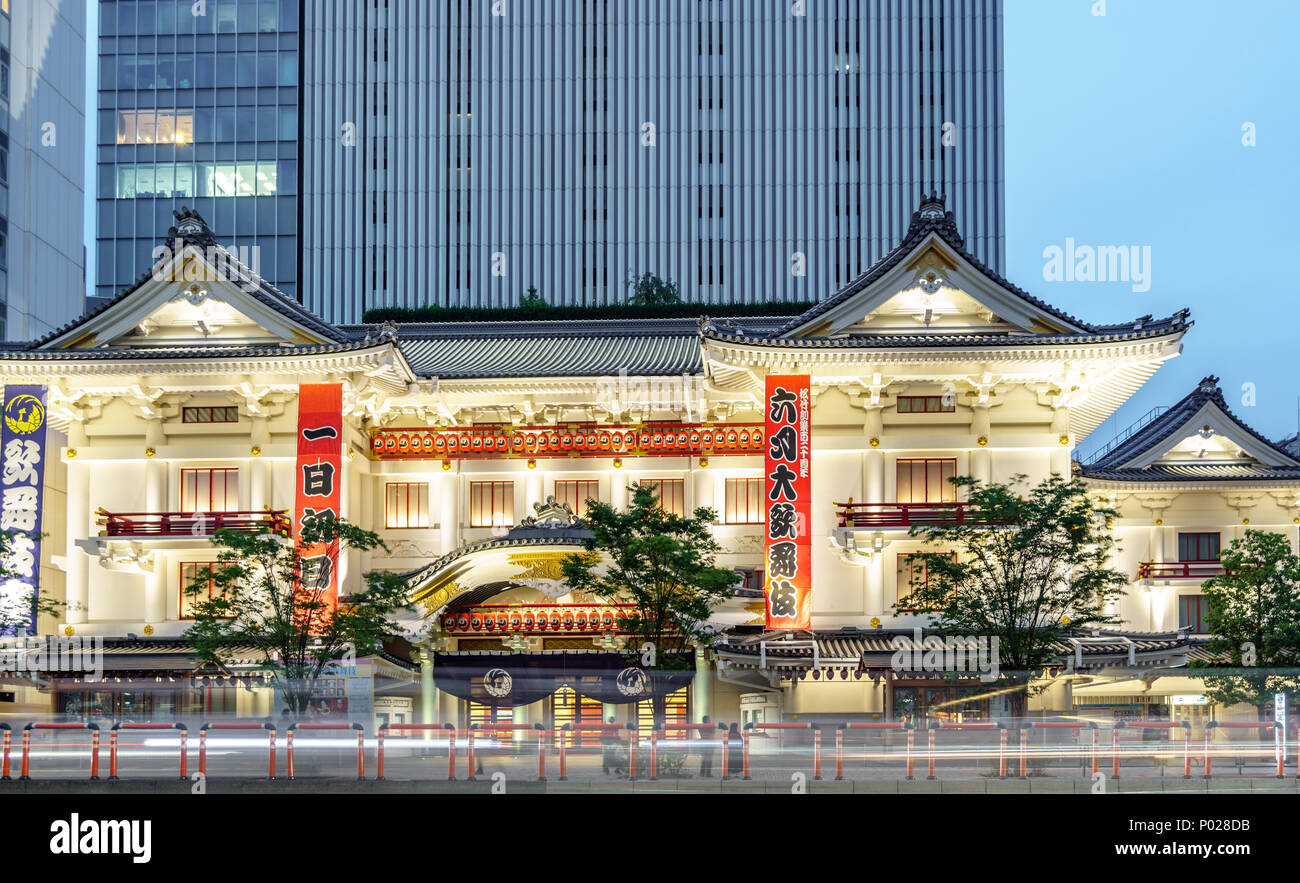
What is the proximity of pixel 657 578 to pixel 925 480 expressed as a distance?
8990 millimetres

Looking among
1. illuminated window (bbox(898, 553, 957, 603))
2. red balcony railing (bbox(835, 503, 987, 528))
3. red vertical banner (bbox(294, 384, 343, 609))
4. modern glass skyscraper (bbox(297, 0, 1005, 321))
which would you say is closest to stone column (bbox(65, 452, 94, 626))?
red vertical banner (bbox(294, 384, 343, 609))

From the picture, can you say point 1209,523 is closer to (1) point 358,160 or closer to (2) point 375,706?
(2) point 375,706

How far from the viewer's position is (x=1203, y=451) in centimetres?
3928

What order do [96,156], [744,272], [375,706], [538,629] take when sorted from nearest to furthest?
1. [375,706]
2. [538,629]
3. [744,272]
4. [96,156]

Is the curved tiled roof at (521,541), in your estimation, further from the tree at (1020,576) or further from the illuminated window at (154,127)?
the illuminated window at (154,127)

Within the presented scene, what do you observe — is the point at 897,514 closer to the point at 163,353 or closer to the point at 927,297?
the point at 927,297

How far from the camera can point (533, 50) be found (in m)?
76.1

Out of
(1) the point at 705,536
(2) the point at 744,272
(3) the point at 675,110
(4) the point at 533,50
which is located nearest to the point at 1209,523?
(1) the point at 705,536

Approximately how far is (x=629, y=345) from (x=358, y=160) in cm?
4149

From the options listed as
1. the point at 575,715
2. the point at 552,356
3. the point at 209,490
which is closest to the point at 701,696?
the point at 575,715

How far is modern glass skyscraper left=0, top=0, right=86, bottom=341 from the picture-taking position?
72750 millimetres

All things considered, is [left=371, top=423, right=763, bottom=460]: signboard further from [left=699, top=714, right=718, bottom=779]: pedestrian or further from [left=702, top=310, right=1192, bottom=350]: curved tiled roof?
[left=699, top=714, right=718, bottom=779]: pedestrian

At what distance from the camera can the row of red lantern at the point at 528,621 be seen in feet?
117
